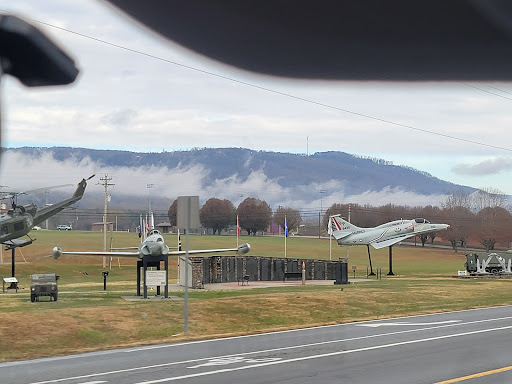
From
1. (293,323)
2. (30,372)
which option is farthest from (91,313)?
(30,372)

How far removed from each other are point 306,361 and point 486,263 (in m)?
49.0

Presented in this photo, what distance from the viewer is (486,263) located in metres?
62.1

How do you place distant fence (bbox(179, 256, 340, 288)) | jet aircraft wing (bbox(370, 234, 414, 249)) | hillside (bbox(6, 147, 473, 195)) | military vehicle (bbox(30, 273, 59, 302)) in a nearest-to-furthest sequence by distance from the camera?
hillside (bbox(6, 147, 473, 195)) < military vehicle (bbox(30, 273, 59, 302)) < distant fence (bbox(179, 256, 340, 288)) < jet aircraft wing (bbox(370, 234, 414, 249))

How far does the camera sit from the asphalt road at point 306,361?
1398 cm

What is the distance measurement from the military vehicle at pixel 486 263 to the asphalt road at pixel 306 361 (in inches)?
1608

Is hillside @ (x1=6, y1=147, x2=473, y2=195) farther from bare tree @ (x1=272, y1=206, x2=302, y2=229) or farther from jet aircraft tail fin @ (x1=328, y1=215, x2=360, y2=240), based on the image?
jet aircraft tail fin @ (x1=328, y1=215, x2=360, y2=240)

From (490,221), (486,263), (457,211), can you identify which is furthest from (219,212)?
(486,263)

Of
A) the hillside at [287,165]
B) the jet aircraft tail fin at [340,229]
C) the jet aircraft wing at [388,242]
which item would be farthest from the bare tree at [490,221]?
the jet aircraft wing at [388,242]

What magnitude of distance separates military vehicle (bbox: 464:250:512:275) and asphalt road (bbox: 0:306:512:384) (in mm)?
40832

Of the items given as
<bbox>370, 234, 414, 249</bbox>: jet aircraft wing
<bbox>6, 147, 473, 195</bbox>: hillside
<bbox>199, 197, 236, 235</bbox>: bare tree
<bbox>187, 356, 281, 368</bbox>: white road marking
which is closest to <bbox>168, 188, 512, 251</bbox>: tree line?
<bbox>199, 197, 236, 235</bbox>: bare tree

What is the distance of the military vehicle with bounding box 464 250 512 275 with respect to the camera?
62281 mm

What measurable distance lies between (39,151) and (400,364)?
13.9m

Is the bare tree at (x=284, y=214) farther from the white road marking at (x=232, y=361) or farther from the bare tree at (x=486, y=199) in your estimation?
the white road marking at (x=232, y=361)

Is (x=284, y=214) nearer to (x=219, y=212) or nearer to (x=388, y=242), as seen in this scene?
(x=219, y=212)
